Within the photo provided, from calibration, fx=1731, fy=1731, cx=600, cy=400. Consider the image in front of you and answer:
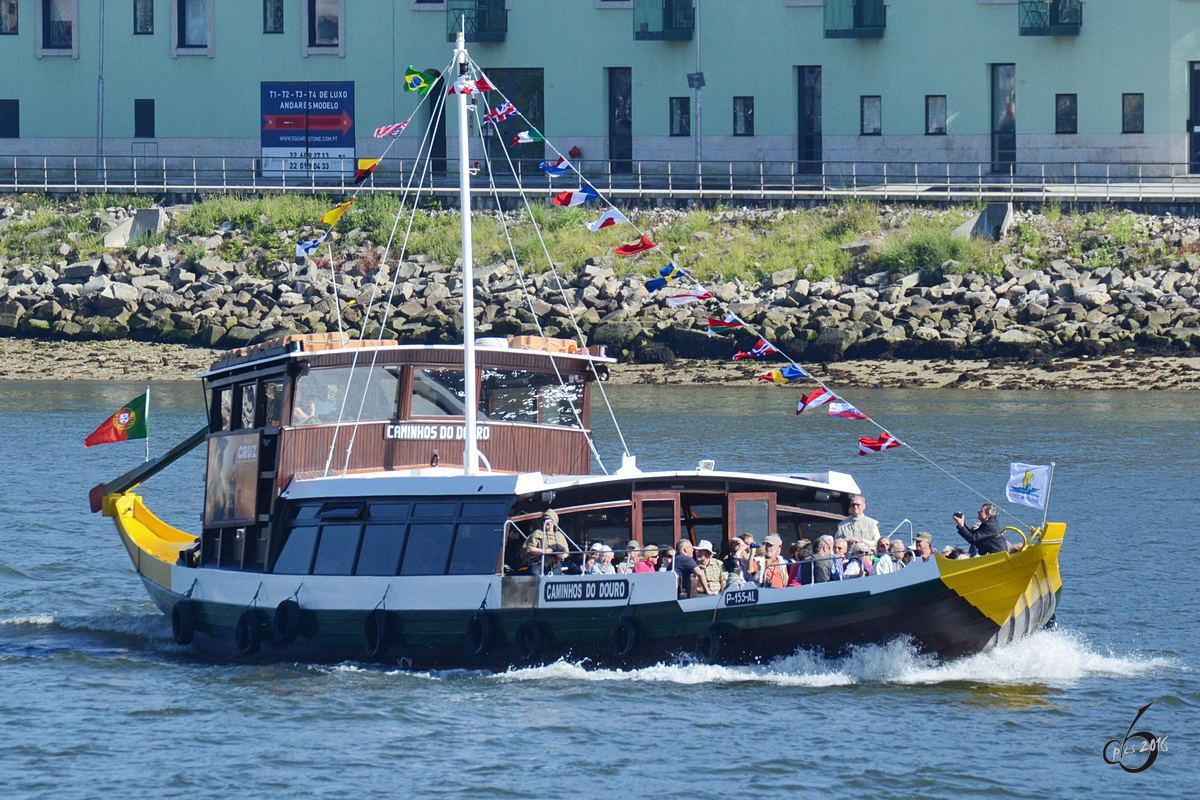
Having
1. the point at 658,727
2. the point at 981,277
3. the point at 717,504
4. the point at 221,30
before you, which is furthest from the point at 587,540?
the point at 221,30

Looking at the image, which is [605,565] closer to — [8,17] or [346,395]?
[346,395]

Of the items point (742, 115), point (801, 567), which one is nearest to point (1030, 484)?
point (801, 567)

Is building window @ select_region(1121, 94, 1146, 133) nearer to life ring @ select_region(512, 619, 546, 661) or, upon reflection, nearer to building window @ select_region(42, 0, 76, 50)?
building window @ select_region(42, 0, 76, 50)

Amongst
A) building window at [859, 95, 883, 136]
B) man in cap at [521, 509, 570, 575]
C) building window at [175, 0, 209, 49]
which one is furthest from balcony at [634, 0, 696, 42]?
man in cap at [521, 509, 570, 575]

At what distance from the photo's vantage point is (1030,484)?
61.0ft

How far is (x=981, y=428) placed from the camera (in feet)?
132

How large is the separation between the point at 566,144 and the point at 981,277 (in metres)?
16.7

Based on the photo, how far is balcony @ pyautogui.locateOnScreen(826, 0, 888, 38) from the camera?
57.0 meters

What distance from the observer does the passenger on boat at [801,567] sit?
1969 centimetres

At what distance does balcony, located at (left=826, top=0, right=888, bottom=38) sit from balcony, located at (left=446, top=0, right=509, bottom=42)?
11.2m

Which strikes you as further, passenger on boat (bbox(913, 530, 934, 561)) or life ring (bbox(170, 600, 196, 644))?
life ring (bbox(170, 600, 196, 644))

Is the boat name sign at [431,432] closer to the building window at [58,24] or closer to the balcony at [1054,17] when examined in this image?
the balcony at [1054,17]

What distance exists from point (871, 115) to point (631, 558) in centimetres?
4046

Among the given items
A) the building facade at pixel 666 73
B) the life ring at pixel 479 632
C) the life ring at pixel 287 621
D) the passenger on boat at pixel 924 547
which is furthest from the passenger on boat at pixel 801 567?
the building facade at pixel 666 73
